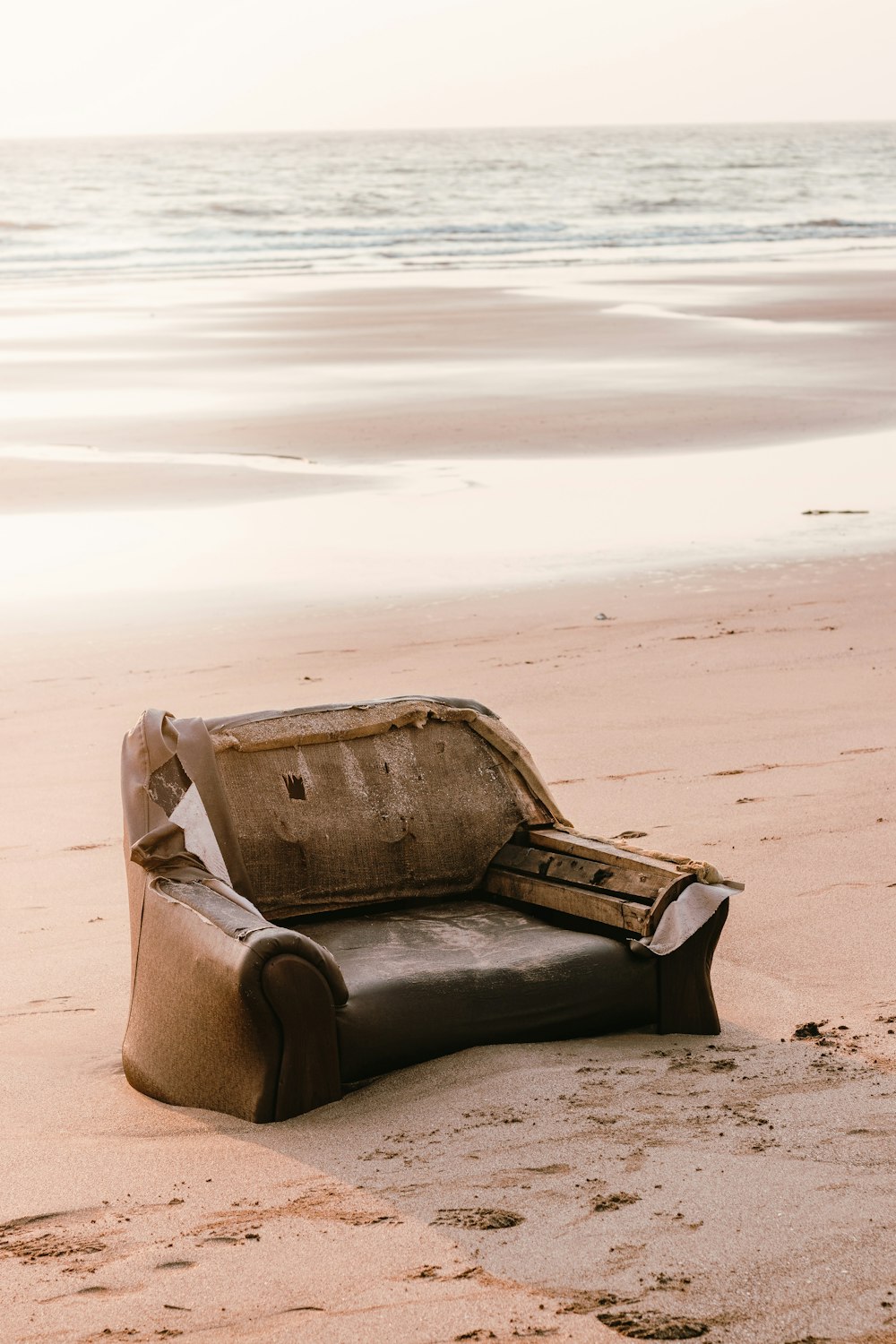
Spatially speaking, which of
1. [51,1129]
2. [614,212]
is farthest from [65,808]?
[614,212]

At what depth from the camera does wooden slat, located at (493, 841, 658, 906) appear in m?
4.32

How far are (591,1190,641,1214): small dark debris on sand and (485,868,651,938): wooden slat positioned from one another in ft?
3.29

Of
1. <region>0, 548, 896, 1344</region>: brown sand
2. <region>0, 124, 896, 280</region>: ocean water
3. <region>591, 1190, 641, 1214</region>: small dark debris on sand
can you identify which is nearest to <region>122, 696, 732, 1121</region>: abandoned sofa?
<region>0, 548, 896, 1344</region>: brown sand

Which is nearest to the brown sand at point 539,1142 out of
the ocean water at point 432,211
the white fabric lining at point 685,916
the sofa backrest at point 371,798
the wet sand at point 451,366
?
the white fabric lining at point 685,916

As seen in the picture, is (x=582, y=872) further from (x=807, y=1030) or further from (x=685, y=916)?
(x=807, y=1030)

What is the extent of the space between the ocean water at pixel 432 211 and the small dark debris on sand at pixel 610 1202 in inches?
1282

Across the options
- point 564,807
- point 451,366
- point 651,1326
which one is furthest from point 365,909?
point 451,366

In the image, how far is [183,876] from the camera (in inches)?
165

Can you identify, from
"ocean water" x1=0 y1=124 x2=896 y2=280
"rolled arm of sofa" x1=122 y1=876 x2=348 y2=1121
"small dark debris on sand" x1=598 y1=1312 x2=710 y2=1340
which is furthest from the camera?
"ocean water" x1=0 y1=124 x2=896 y2=280

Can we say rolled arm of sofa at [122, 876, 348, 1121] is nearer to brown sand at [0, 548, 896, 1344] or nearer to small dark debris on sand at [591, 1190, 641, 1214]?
brown sand at [0, 548, 896, 1344]

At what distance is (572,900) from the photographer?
445cm

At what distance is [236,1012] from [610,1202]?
37.9 inches

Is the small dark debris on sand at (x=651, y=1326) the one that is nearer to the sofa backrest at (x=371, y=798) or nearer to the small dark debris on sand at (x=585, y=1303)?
the small dark debris on sand at (x=585, y=1303)

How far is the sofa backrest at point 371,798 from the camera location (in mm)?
4535
